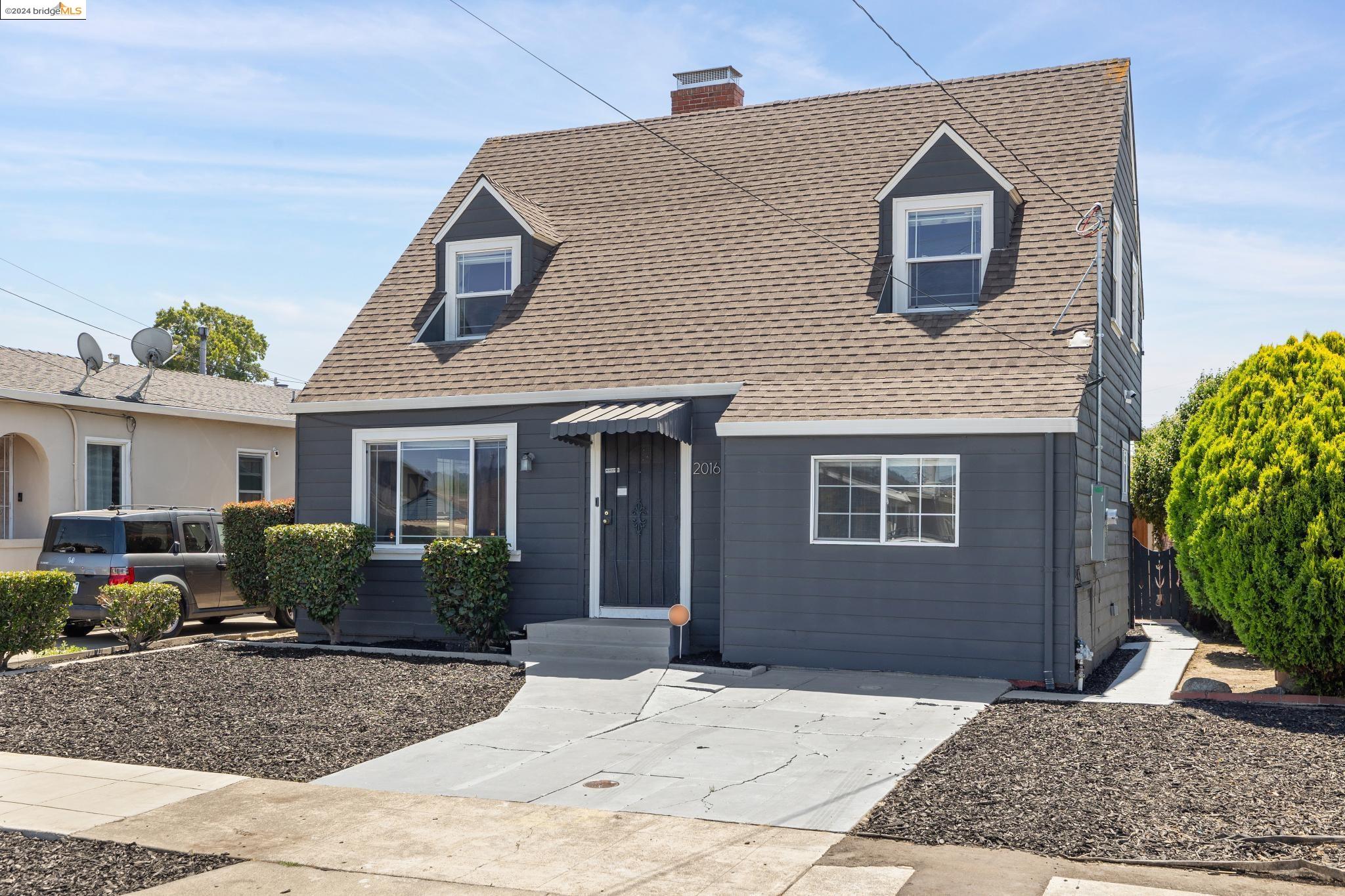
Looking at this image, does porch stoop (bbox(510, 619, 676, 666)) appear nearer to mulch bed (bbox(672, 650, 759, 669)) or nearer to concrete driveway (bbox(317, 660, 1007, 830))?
mulch bed (bbox(672, 650, 759, 669))

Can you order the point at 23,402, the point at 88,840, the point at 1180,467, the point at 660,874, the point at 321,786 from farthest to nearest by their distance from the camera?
the point at 23,402 → the point at 1180,467 → the point at 321,786 → the point at 88,840 → the point at 660,874

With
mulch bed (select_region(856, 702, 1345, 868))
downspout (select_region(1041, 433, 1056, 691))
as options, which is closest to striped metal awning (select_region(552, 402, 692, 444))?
downspout (select_region(1041, 433, 1056, 691))

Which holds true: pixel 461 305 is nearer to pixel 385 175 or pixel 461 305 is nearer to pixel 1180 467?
pixel 385 175

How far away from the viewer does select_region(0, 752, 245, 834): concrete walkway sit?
6.61 metres

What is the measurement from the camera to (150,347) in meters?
20.1

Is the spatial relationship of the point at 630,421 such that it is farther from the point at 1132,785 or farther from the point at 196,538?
the point at 196,538

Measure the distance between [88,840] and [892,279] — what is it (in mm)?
9773

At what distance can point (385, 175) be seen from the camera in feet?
51.7

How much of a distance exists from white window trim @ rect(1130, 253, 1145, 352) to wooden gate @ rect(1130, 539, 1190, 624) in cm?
346

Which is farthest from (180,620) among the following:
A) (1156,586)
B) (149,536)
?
(1156,586)

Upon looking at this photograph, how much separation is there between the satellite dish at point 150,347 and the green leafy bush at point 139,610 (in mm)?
7838

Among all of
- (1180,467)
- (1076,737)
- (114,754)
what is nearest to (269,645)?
(114,754)

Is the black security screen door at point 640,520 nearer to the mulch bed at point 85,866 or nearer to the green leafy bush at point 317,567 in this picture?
the green leafy bush at point 317,567

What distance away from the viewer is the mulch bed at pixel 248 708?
327 inches
